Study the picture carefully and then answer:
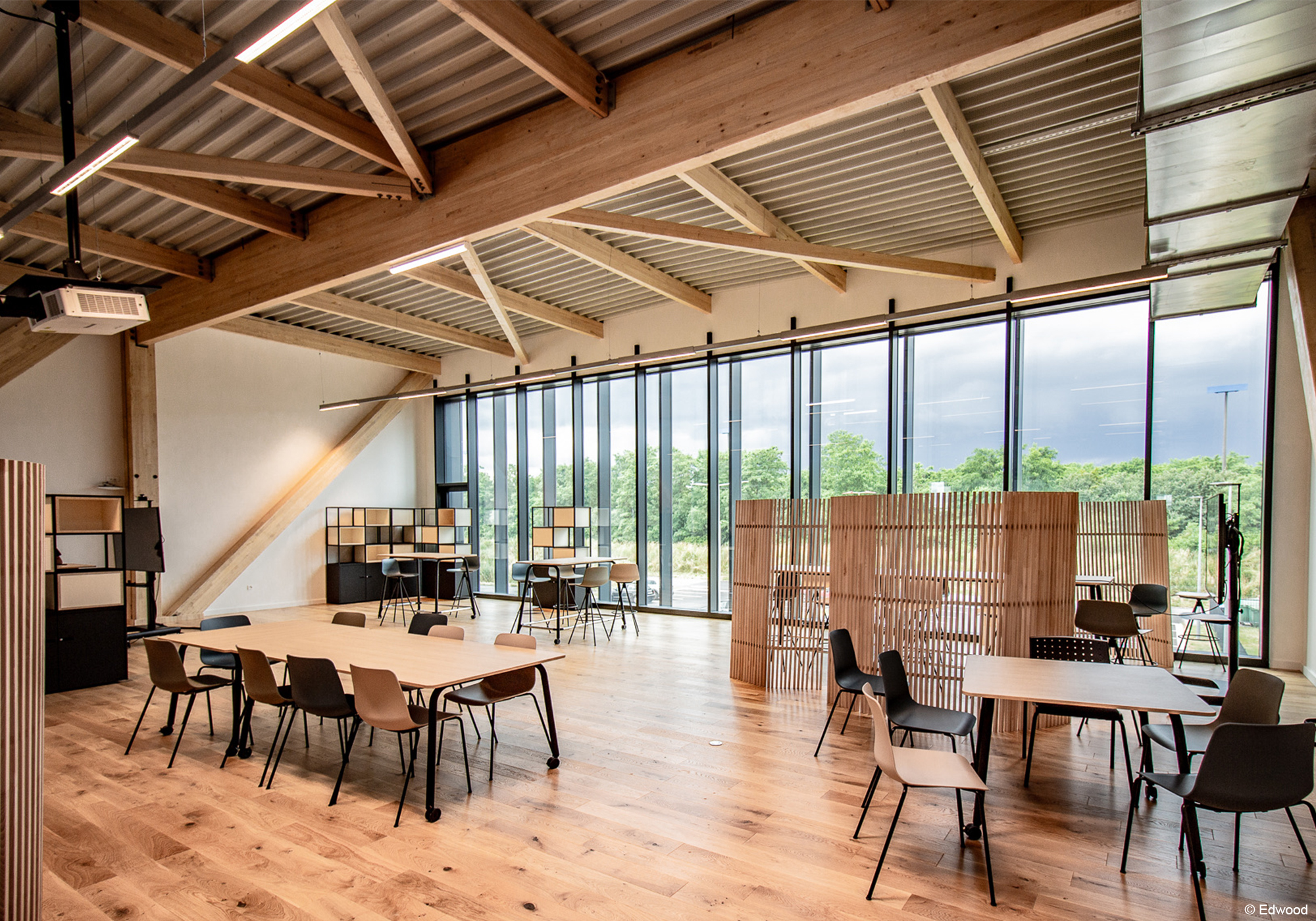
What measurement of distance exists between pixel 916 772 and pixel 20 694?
3457 mm

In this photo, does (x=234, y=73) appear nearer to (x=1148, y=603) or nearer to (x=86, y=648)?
(x=86, y=648)

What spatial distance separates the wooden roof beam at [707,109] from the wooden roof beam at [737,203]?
2.83ft

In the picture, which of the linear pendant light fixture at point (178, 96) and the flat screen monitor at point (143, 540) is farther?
the flat screen monitor at point (143, 540)

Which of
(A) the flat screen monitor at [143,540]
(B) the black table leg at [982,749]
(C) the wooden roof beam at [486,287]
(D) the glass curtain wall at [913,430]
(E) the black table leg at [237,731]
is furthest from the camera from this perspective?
(A) the flat screen monitor at [143,540]

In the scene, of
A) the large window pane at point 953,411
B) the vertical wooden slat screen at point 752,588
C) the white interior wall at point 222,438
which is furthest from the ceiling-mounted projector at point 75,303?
the large window pane at point 953,411

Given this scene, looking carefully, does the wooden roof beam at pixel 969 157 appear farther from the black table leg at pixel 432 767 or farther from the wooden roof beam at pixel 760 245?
the black table leg at pixel 432 767

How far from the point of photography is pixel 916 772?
3.43m

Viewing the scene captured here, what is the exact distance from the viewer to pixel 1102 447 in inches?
339

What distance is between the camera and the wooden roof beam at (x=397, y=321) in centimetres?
1062

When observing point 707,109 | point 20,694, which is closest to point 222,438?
point 707,109

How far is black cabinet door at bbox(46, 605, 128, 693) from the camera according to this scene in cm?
717

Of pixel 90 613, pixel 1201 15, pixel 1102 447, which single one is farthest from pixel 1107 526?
pixel 90 613

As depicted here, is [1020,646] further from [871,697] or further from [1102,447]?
[1102,447]

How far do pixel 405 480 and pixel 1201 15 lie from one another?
14.9 metres
